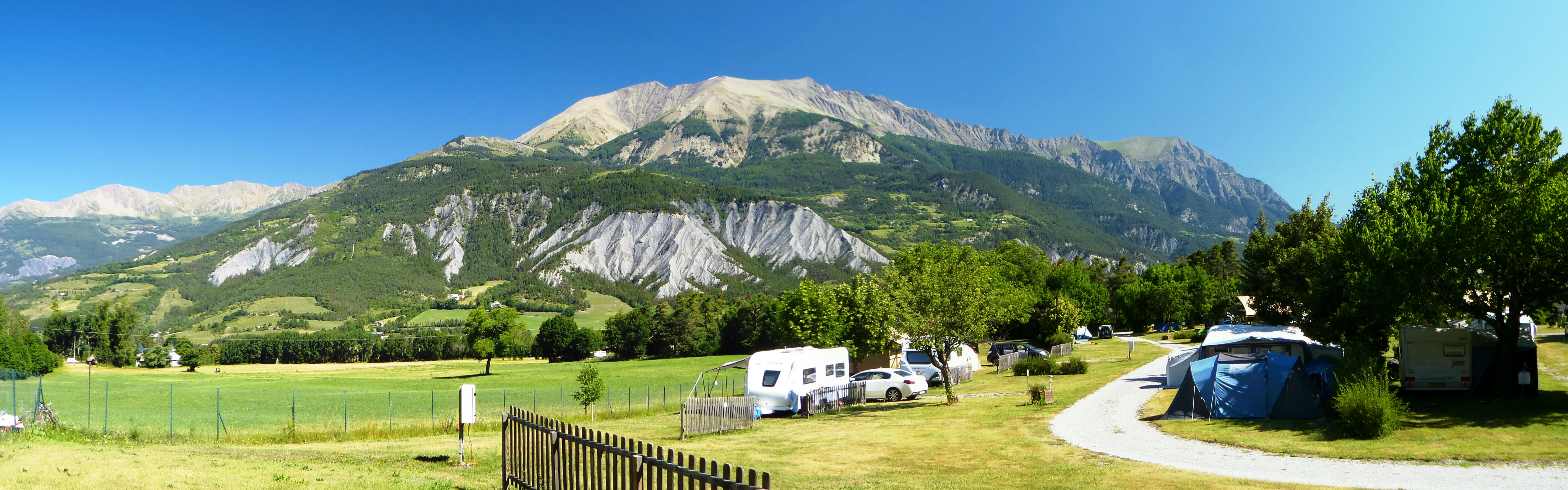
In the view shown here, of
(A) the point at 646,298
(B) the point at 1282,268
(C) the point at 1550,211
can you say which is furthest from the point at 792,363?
(A) the point at 646,298

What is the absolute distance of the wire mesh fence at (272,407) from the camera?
22688 millimetres

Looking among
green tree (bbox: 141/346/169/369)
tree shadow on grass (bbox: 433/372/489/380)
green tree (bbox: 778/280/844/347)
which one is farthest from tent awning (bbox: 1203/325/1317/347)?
green tree (bbox: 141/346/169/369)

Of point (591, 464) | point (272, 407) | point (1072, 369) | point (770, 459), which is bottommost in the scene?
point (272, 407)

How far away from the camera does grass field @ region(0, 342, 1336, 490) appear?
11234 millimetres

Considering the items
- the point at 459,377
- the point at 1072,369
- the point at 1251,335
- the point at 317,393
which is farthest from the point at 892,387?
the point at 459,377

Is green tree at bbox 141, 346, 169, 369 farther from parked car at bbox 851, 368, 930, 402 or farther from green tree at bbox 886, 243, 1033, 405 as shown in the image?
green tree at bbox 886, 243, 1033, 405

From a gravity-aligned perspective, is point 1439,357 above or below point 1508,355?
below

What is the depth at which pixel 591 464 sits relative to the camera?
741cm

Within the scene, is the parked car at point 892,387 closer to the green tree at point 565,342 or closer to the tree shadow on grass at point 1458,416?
the tree shadow on grass at point 1458,416

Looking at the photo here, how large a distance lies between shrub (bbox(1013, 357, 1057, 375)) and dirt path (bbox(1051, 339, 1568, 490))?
15759 millimetres

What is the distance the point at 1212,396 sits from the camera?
2031 cm

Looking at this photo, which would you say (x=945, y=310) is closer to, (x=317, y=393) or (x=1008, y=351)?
(x=1008, y=351)

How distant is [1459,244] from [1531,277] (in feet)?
7.91

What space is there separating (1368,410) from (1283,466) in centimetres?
387
